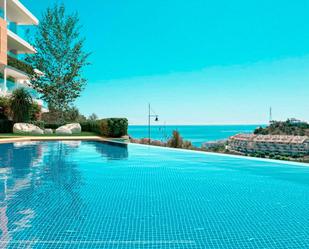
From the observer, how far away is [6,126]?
2023 centimetres

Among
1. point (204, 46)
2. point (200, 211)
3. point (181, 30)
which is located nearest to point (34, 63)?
point (181, 30)

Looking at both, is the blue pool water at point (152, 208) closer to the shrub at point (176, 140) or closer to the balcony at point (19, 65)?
the shrub at point (176, 140)

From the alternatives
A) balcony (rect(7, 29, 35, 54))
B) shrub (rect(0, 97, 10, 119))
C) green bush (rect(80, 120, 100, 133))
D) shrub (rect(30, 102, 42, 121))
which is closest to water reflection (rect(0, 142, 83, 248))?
green bush (rect(80, 120, 100, 133))

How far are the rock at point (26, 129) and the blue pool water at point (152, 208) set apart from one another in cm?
1206

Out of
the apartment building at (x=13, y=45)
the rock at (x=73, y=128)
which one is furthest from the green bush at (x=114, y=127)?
the apartment building at (x=13, y=45)

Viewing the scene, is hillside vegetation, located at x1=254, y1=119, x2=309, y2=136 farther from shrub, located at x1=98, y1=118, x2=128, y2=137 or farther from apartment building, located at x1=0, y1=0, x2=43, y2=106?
shrub, located at x1=98, y1=118, x2=128, y2=137

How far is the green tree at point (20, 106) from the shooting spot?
798 inches

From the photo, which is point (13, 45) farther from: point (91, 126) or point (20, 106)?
point (91, 126)

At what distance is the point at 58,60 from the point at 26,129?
7455mm

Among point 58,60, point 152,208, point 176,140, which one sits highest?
point 58,60

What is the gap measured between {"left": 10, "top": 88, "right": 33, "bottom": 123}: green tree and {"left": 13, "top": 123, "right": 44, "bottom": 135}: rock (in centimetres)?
67

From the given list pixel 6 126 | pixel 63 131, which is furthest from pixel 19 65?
pixel 63 131

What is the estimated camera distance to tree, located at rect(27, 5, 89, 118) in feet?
81.0

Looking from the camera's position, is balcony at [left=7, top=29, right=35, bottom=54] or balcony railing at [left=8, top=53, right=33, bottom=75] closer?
balcony railing at [left=8, top=53, right=33, bottom=75]
